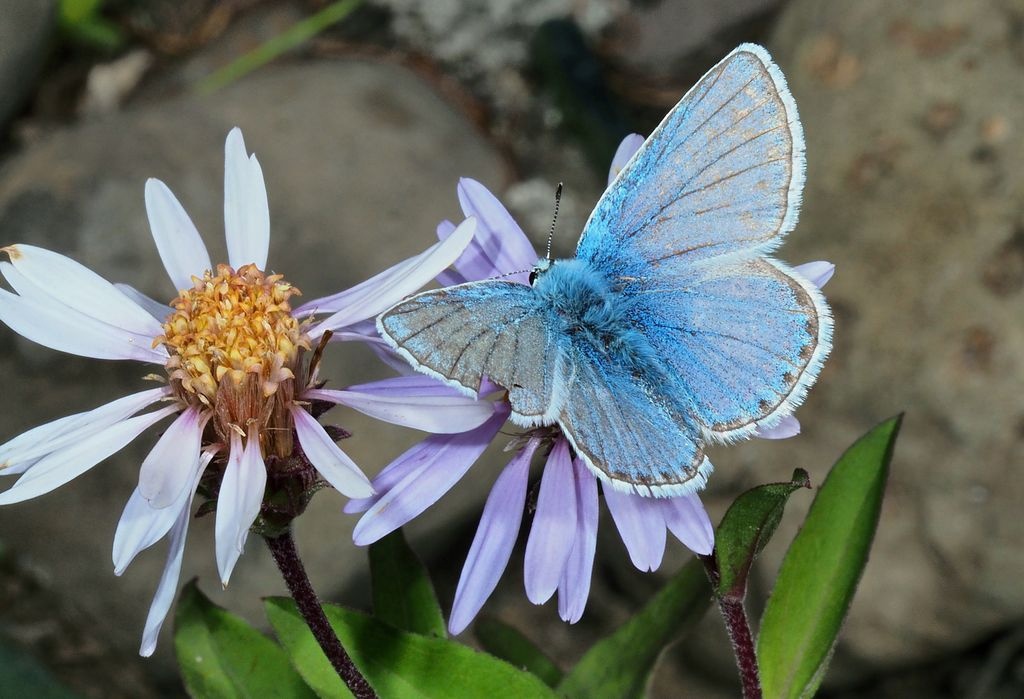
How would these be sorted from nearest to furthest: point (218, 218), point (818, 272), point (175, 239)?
point (818, 272) → point (175, 239) → point (218, 218)

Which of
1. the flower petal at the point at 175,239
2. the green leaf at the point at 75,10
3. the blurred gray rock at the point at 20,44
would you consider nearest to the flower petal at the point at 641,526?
the flower petal at the point at 175,239

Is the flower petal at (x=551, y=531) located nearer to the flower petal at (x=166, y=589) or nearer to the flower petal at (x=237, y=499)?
the flower petal at (x=237, y=499)

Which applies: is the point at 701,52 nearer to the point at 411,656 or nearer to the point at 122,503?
the point at 122,503

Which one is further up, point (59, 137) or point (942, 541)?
point (59, 137)

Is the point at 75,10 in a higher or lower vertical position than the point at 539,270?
lower

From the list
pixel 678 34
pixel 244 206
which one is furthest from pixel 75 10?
pixel 244 206

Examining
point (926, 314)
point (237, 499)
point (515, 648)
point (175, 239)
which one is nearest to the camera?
point (237, 499)

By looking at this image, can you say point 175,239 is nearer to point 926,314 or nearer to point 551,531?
point 551,531

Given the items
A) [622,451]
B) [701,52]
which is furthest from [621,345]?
[701,52]
